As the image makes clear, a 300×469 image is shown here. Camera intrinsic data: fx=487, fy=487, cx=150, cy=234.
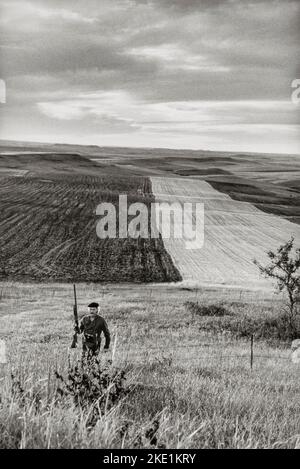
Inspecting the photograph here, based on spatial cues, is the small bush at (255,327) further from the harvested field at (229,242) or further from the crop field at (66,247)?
the crop field at (66,247)

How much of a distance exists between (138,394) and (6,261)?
3364 centimetres

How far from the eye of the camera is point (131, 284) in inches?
1334

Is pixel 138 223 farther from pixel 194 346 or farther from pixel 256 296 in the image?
pixel 194 346

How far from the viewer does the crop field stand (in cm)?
3534

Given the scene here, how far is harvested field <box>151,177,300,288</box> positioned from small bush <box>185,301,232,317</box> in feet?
28.4

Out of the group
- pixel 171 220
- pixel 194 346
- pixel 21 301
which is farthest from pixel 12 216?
pixel 194 346

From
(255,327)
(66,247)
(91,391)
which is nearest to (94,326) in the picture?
(91,391)

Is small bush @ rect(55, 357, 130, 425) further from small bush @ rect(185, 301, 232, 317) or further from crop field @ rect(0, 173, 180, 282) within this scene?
crop field @ rect(0, 173, 180, 282)

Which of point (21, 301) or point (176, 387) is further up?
point (176, 387)

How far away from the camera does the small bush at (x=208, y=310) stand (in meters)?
25.1

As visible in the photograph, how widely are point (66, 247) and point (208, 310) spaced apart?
61.4ft

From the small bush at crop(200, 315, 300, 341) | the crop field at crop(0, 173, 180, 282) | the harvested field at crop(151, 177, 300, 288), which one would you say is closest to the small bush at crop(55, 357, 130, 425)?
the small bush at crop(200, 315, 300, 341)

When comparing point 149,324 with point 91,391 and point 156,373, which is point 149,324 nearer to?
point 156,373

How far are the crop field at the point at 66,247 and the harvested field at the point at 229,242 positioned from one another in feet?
6.53
